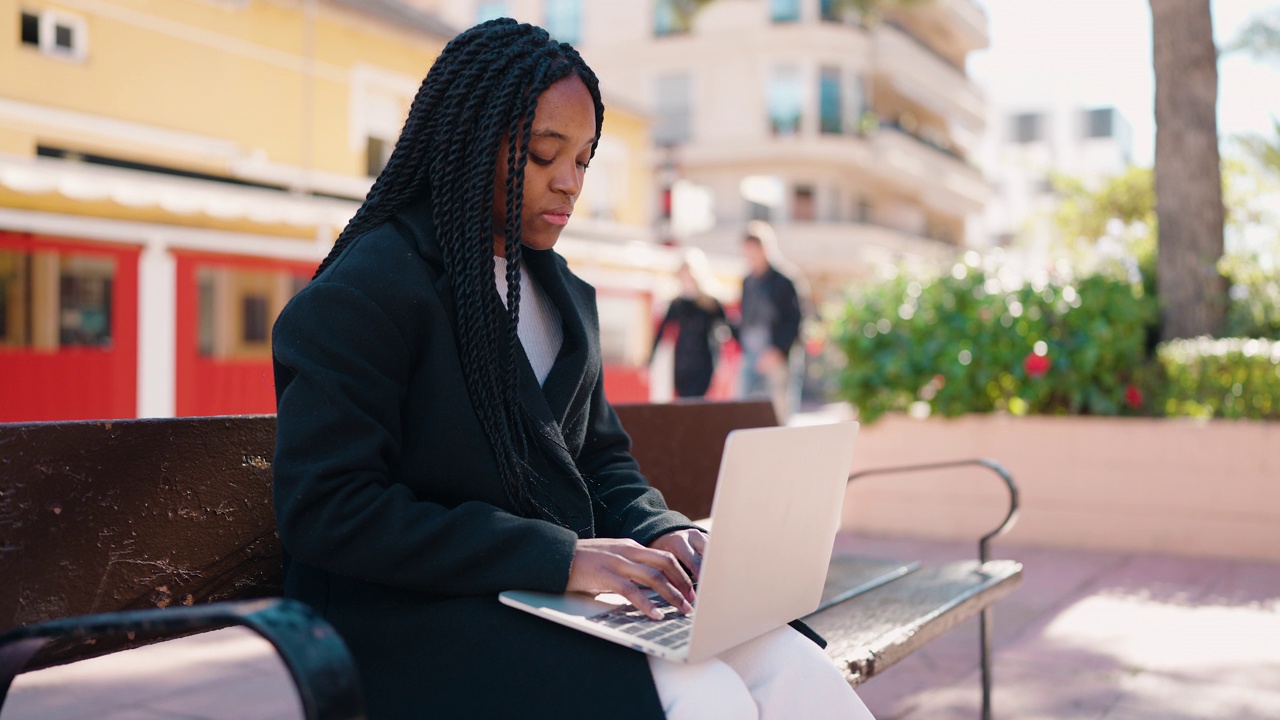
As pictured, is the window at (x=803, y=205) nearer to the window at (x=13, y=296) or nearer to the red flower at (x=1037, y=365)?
the window at (x=13, y=296)

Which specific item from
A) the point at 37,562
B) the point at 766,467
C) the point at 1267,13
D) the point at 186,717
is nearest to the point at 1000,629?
the point at 186,717

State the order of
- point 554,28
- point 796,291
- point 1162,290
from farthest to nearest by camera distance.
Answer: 1. point 554,28
2. point 796,291
3. point 1162,290

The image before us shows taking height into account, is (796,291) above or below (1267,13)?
below

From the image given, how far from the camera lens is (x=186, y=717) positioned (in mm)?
3516

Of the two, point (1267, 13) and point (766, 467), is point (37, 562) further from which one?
point (1267, 13)

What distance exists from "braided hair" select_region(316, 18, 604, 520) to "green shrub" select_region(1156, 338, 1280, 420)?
5.85 m

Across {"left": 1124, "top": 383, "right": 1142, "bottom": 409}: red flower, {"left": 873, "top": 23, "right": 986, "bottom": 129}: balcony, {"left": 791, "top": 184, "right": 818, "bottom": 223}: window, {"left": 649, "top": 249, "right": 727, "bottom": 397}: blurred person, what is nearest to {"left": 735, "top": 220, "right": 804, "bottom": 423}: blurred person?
{"left": 649, "top": 249, "right": 727, "bottom": 397}: blurred person

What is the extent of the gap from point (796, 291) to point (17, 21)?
10.7 meters

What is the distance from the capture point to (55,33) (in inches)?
606

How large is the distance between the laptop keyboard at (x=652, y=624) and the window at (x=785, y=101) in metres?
36.1

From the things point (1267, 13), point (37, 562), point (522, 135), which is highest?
point (1267, 13)

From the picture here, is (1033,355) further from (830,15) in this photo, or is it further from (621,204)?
(830,15)

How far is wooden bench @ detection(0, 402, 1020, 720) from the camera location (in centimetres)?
146

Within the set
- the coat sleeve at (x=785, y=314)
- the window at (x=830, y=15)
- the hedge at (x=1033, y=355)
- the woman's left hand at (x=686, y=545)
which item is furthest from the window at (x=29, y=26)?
the window at (x=830, y=15)
